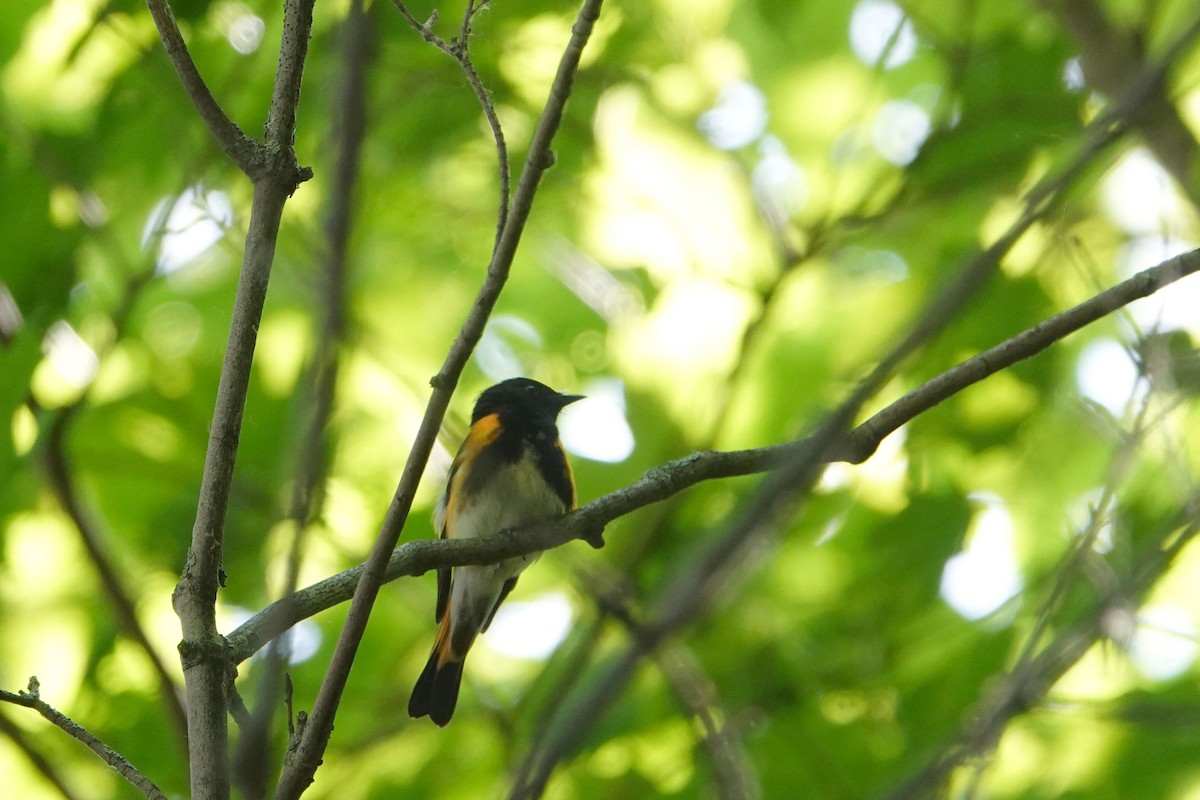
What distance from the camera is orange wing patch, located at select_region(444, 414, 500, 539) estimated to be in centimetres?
433

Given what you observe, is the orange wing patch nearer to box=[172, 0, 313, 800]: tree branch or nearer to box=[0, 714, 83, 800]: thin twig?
box=[0, 714, 83, 800]: thin twig

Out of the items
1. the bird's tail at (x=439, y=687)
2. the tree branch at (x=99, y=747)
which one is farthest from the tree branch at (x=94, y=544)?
the tree branch at (x=99, y=747)

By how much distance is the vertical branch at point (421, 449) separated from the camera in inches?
70.6

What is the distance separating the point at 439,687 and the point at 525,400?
1201mm

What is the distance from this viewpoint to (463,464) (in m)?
4.38

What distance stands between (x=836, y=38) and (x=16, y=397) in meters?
3.48

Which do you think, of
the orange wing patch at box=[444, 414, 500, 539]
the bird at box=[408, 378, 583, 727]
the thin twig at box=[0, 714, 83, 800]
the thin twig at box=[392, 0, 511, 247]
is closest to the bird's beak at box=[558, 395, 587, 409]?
the bird at box=[408, 378, 583, 727]

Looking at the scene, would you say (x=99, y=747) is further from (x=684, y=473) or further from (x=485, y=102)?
(x=485, y=102)

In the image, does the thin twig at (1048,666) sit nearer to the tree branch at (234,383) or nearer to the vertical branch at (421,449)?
the vertical branch at (421,449)

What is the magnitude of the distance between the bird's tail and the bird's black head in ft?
2.87

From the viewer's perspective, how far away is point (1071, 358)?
16.1 ft

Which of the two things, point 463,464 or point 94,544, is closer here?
point 94,544

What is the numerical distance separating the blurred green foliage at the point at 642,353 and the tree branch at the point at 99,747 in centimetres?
180

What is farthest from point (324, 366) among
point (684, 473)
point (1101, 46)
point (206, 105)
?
point (1101, 46)
